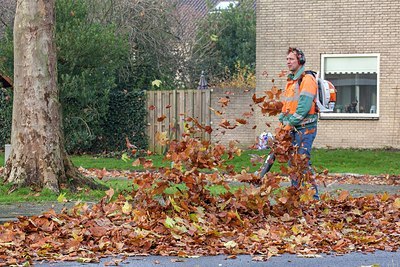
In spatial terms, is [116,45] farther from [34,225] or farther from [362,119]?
[34,225]

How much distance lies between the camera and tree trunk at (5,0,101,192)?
13.5 metres

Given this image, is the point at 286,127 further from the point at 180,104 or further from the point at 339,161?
the point at 180,104

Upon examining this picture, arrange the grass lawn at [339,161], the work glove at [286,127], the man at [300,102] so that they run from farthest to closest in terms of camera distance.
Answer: the grass lawn at [339,161], the man at [300,102], the work glove at [286,127]

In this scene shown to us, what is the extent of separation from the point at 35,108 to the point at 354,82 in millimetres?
14935

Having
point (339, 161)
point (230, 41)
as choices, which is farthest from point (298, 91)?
point (230, 41)

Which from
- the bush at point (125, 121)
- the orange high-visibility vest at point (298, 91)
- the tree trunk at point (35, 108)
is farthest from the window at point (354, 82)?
the orange high-visibility vest at point (298, 91)

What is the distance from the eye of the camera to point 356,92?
2670cm

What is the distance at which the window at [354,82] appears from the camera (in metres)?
26.5

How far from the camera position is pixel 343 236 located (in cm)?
927

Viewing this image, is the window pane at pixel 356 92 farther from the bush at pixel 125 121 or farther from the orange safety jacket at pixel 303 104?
the orange safety jacket at pixel 303 104

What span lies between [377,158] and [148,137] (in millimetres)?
7212

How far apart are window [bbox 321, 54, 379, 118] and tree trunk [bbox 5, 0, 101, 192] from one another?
14338 mm

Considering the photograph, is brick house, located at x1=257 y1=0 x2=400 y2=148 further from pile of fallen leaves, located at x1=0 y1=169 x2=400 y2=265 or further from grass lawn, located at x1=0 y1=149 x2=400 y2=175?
pile of fallen leaves, located at x1=0 y1=169 x2=400 y2=265

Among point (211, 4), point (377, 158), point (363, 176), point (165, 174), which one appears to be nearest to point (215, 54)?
point (211, 4)
